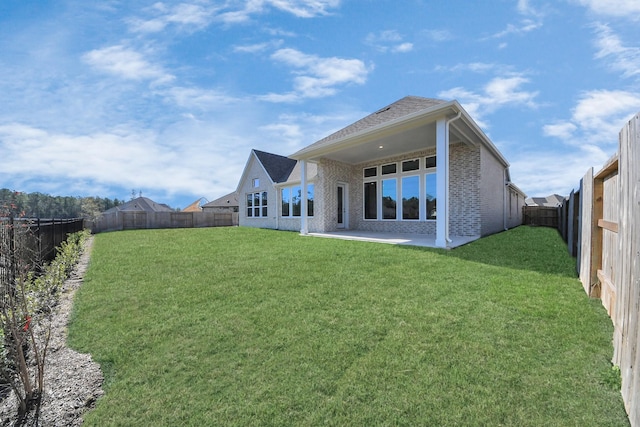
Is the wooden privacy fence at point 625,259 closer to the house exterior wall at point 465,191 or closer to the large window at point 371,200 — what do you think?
the house exterior wall at point 465,191

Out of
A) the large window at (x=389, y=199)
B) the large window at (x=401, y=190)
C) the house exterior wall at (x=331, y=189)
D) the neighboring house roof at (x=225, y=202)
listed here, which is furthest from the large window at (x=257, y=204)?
the neighboring house roof at (x=225, y=202)

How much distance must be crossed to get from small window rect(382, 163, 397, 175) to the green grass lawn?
702cm

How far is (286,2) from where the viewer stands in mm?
6621

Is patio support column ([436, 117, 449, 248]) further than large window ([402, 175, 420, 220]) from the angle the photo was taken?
No

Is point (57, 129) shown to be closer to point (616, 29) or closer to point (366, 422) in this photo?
point (366, 422)

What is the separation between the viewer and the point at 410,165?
10781 mm

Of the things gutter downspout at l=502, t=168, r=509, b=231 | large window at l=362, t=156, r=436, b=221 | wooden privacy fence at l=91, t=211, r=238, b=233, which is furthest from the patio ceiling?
wooden privacy fence at l=91, t=211, r=238, b=233

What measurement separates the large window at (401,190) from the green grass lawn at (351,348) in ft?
18.3

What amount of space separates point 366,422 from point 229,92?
32.4 feet

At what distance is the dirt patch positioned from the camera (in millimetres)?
1975

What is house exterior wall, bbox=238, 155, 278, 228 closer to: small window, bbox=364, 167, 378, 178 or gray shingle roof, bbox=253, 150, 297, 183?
gray shingle roof, bbox=253, 150, 297, 183

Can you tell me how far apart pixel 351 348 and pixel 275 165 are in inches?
641

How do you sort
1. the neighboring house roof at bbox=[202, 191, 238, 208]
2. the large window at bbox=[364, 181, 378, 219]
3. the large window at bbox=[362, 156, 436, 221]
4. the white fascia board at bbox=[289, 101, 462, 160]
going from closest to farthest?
the white fascia board at bbox=[289, 101, 462, 160] → the large window at bbox=[362, 156, 436, 221] → the large window at bbox=[364, 181, 378, 219] → the neighboring house roof at bbox=[202, 191, 238, 208]

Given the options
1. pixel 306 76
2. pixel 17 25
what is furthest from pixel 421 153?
pixel 17 25
